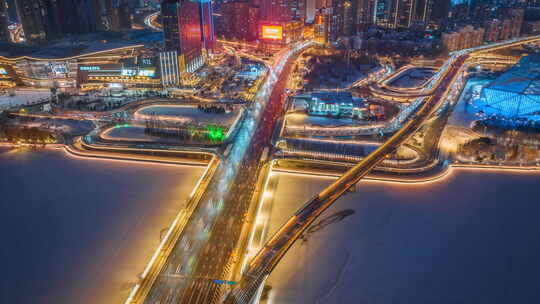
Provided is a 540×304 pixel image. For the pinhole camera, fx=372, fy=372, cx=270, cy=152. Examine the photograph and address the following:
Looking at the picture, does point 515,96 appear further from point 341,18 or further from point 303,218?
point 341,18

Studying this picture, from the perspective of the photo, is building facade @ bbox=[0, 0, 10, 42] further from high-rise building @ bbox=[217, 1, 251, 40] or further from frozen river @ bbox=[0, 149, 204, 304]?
frozen river @ bbox=[0, 149, 204, 304]

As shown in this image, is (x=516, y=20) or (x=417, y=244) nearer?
(x=417, y=244)

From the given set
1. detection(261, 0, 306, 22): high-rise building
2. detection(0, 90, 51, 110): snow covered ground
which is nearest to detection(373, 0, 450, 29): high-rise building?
detection(261, 0, 306, 22): high-rise building

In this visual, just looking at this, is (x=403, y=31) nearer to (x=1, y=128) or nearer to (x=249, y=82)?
(x=249, y=82)

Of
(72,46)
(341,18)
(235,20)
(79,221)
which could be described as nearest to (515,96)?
(79,221)

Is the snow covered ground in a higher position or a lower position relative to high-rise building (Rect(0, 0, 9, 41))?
lower

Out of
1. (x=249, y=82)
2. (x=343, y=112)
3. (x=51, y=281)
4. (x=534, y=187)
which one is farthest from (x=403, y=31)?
(x=51, y=281)
